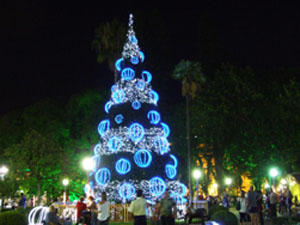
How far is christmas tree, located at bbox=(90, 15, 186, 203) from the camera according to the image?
21.3 meters

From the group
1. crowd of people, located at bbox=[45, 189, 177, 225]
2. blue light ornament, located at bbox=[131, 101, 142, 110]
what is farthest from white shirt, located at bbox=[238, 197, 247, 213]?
blue light ornament, located at bbox=[131, 101, 142, 110]

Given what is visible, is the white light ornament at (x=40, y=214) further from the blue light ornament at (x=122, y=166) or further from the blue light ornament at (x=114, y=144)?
the blue light ornament at (x=114, y=144)

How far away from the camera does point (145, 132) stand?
22047 mm

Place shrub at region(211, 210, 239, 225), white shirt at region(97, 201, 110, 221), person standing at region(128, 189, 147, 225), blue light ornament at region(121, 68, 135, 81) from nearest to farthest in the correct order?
person standing at region(128, 189, 147, 225), white shirt at region(97, 201, 110, 221), shrub at region(211, 210, 239, 225), blue light ornament at region(121, 68, 135, 81)

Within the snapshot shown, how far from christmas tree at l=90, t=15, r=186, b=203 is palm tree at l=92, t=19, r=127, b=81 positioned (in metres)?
12.7

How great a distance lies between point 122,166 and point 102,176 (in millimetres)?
1315

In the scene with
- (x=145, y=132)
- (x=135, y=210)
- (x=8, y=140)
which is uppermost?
(x=8, y=140)

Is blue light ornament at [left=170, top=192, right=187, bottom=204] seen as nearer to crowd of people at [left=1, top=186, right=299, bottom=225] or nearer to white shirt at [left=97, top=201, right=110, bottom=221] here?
crowd of people at [left=1, top=186, right=299, bottom=225]

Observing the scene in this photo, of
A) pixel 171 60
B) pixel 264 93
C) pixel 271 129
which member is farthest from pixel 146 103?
pixel 171 60

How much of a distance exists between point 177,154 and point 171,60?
10624 millimetres

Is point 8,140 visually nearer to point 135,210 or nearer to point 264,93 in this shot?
point 264,93

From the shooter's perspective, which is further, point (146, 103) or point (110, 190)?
point (146, 103)

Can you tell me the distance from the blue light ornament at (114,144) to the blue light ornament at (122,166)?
76 cm

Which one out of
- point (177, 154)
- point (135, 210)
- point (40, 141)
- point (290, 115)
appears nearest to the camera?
point (135, 210)
